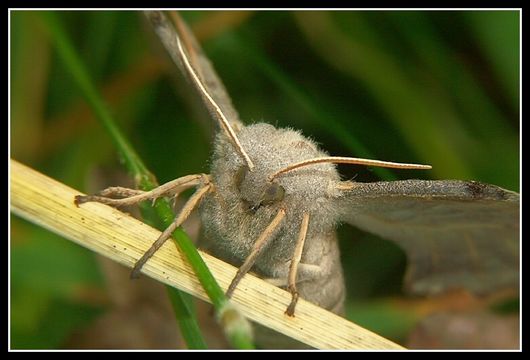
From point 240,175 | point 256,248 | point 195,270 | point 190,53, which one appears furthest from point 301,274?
point 190,53

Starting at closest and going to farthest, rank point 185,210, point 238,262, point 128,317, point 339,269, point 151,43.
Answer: point 185,210, point 238,262, point 339,269, point 128,317, point 151,43

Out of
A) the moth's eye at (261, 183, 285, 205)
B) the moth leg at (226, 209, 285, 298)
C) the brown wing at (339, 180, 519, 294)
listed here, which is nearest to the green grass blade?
the moth leg at (226, 209, 285, 298)

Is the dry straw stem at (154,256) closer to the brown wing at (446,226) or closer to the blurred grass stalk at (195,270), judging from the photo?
the blurred grass stalk at (195,270)

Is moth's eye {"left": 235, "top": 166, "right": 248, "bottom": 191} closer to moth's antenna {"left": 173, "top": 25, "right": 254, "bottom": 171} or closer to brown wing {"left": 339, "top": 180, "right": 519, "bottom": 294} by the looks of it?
moth's antenna {"left": 173, "top": 25, "right": 254, "bottom": 171}

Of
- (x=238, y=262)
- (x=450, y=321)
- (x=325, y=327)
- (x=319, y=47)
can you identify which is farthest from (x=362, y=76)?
(x=325, y=327)

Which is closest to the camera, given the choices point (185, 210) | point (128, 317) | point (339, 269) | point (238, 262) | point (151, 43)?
point (185, 210)

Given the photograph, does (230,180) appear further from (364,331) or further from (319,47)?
(319,47)
